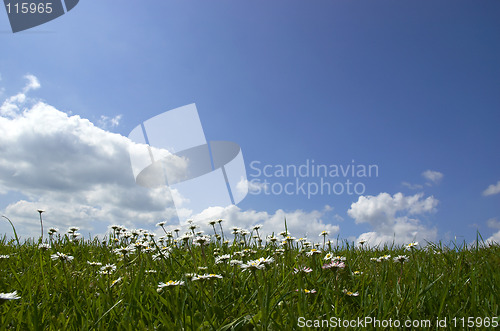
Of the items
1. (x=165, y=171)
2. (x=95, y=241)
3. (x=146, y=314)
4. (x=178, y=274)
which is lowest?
(x=146, y=314)

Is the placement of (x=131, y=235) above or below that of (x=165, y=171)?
below

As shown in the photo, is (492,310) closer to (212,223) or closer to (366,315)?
(366,315)

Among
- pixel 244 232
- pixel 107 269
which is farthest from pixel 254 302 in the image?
pixel 244 232

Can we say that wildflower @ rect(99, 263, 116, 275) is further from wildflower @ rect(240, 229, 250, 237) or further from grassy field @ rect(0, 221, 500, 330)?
wildflower @ rect(240, 229, 250, 237)

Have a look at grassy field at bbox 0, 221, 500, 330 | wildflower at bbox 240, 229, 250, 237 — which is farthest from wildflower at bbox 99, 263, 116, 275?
wildflower at bbox 240, 229, 250, 237

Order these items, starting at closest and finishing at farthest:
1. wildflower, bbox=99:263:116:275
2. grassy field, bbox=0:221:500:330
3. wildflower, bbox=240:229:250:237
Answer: grassy field, bbox=0:221:500:330
wildflower, bbox=99:263:116:275
wildflower, bbox=240:229:250:237

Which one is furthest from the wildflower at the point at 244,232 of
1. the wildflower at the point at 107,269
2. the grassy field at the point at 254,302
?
the wildflower at the point at 107,269

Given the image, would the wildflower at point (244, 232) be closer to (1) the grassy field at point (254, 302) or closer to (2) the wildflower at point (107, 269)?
(1) the grassy field at point (254, 302)

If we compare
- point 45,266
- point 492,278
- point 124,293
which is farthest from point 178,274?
point 492,278

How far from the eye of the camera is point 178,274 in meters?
4.11

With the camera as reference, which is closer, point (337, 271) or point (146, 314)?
point (146, 314)

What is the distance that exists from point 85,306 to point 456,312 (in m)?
3.50

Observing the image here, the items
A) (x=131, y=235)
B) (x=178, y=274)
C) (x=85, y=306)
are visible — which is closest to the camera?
(x=85, y=306)

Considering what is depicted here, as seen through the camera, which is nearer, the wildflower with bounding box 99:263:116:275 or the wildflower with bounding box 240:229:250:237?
the wildflower with bounding box 99:263:116:275
